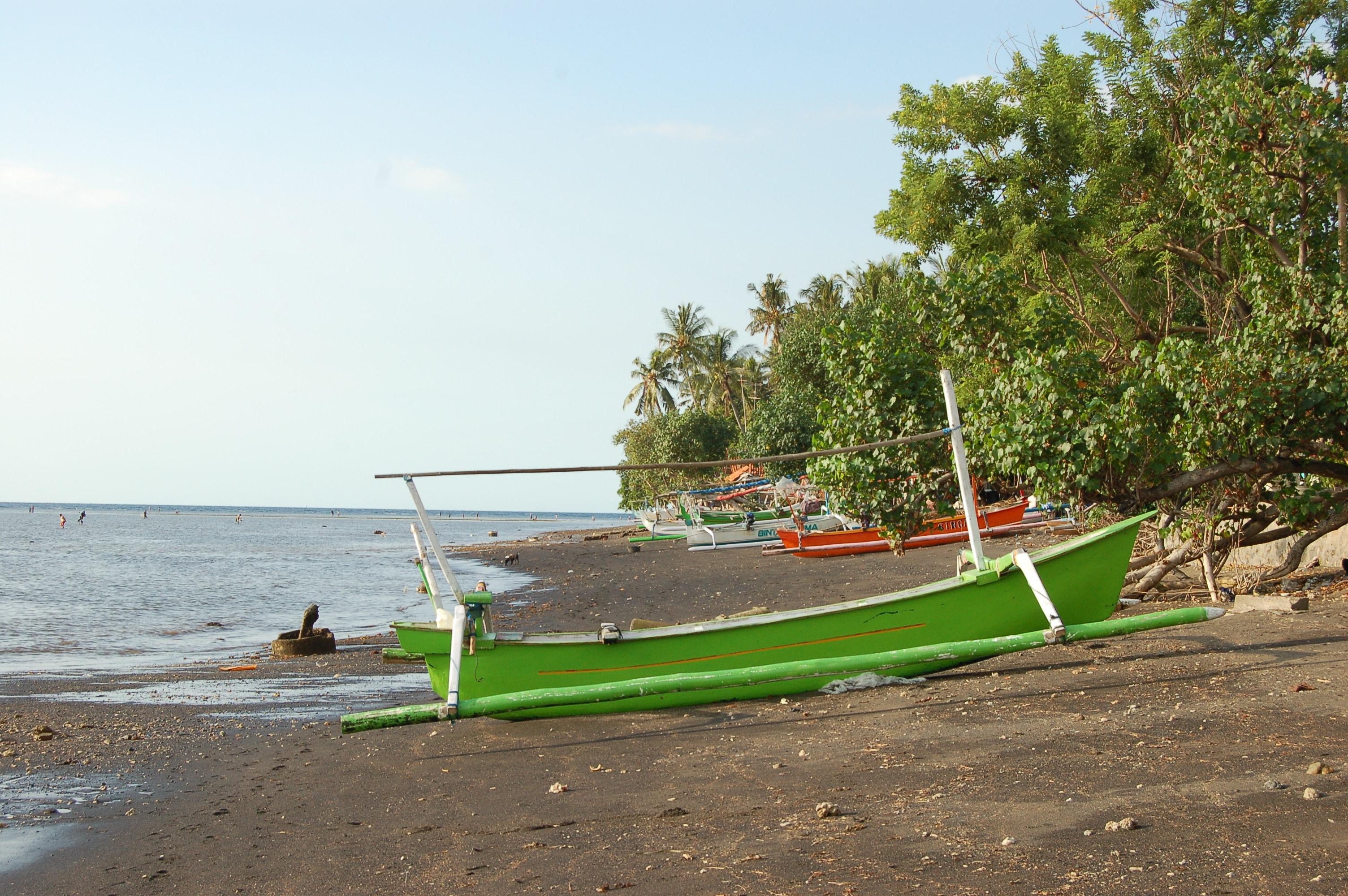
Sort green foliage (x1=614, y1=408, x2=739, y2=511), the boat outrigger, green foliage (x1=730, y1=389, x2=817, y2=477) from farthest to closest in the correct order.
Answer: green foliage (x1=614, y1=408, x2=739, y2=511)
green foliage (x1=730, y1=389, x2=817, y2=477)
the boat outrigger

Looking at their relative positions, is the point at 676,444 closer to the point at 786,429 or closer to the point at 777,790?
the point at 786,429

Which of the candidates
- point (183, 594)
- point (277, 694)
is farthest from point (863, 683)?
point (183, 594)

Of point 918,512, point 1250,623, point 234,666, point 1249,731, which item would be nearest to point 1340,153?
point 1250,623

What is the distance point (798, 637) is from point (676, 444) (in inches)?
1877

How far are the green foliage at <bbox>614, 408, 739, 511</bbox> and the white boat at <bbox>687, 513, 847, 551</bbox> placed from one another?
1399 cm

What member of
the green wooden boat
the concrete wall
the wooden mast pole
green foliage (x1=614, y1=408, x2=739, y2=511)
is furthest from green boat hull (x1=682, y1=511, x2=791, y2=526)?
the wooden mast pole

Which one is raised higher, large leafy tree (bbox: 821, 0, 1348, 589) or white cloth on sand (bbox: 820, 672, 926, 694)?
large leafy tree (bbox: 821, 0, 1348, 589)

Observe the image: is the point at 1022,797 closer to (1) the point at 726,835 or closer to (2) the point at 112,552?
(1) the point at 726,835

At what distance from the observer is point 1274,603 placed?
388 inches

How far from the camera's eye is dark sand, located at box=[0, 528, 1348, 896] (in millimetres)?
4516

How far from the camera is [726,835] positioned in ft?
17.1

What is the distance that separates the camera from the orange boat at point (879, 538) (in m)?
28.0

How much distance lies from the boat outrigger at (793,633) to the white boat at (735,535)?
83.9 ft

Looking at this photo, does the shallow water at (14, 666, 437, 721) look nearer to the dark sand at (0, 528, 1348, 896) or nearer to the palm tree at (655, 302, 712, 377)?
the dark sand at (0, 528, 1348, 896)
